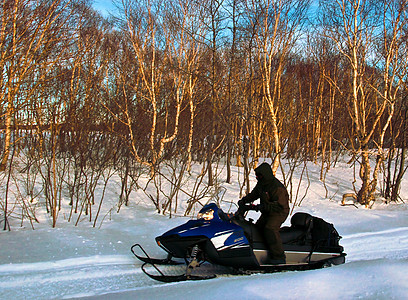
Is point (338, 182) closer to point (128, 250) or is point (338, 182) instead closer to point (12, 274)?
point (128, 250)

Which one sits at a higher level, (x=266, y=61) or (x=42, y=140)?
(x=266, y=61)

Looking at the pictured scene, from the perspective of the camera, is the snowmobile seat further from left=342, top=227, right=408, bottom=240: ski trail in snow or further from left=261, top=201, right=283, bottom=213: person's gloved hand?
left=342, top=227, right=408, bottom=240: ski trail in snow

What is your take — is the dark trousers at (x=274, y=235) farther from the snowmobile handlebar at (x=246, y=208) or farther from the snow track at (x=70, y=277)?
the snow track at (x=70, y=277)

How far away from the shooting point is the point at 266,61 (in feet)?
37.8

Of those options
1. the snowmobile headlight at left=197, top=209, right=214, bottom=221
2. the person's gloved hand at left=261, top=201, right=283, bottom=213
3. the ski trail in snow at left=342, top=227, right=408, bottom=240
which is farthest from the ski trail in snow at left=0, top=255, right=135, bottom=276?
the ski trail in snow at left=342, top=227, right=408, bottom=240

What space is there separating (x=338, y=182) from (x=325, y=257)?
11580 mm

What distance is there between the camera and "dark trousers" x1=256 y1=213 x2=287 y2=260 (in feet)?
12.8

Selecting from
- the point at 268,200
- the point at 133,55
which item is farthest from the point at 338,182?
the point at 268,200

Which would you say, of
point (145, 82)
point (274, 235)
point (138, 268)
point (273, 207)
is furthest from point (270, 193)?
point (145, 82)

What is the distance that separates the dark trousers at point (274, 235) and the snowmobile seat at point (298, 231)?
190 millimetres

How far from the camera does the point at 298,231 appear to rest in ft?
13.8

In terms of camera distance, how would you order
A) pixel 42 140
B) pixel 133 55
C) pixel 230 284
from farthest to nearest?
pixel 133 55 < pixel 42 140 < pixel 230 284

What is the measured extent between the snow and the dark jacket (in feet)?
2.42

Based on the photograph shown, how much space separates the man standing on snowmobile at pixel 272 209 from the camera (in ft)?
12.8
